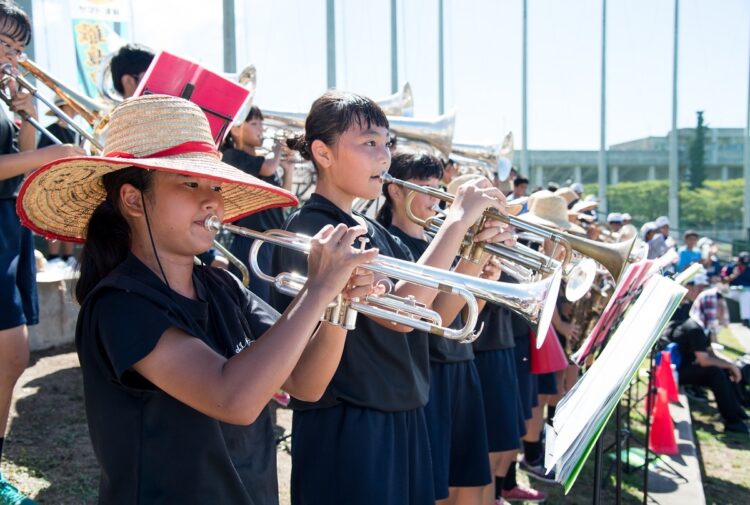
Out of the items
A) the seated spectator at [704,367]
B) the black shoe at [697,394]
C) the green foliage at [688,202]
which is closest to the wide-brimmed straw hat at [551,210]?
the seated spectator at [704,367]

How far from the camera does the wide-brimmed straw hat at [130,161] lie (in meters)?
1.76

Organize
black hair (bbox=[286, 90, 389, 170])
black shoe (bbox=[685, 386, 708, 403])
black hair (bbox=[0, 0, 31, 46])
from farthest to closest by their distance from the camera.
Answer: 1. black shoe (bbox=[685, 386, 708, 403])
2. black hair (bbox=[0, 0, 31, 46])
3. black hair (bbox=[286, 90, 389, 170])

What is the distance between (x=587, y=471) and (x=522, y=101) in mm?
21021

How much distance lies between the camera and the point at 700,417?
308 inches

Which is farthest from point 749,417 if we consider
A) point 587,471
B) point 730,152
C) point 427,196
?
point 730,152

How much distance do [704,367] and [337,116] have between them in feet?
22.3

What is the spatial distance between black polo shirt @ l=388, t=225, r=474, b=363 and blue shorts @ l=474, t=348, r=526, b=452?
0.59 metres

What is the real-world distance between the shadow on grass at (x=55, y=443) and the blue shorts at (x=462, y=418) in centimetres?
183

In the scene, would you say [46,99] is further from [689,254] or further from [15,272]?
[689,254]

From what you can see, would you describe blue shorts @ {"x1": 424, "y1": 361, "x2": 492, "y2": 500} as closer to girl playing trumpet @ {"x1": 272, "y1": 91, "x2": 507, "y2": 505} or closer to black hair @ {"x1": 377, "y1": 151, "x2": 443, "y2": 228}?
girl playing trumpet @ {"x1": 272, "y1": 91, "x2": 507, "y2": 505}

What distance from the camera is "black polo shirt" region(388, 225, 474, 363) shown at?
3250mm

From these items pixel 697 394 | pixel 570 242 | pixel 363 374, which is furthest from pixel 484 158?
pixel 363 374

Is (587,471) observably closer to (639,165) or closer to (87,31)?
(87,31)

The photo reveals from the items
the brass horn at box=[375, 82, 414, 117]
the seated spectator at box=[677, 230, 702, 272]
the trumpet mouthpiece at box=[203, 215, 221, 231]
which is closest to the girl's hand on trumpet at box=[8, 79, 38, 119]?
the trumpet mouthpiece at box=[203, 215, 221, 231]
